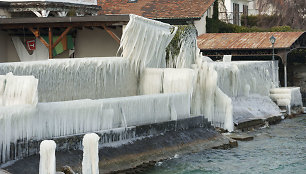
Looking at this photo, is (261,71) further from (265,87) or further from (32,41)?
(32,41)

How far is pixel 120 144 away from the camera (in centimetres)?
1688

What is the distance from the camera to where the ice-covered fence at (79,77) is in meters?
18.7

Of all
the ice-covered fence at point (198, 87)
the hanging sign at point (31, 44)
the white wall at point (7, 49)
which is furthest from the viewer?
the hanging sign at point (31, 44)

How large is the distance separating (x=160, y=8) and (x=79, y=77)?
2101 cm

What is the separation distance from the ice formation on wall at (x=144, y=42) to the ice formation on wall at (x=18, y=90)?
6.42 meters

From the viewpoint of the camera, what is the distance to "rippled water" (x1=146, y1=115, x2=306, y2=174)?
16.9 metres

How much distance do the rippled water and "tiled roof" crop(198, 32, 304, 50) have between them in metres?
12.5

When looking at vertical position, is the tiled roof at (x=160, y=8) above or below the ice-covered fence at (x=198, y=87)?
above

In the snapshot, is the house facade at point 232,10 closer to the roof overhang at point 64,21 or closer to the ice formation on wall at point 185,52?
the ice formation on wall at point 185,52

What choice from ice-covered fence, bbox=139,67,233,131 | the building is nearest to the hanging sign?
ice-covered fence, bbox=139,67,233,131

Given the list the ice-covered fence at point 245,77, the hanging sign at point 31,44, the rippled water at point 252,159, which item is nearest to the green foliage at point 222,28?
the ice-covered fence at point 245,77

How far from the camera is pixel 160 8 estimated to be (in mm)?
40156

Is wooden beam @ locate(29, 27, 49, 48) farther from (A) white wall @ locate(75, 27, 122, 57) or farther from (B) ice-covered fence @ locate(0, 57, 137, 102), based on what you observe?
(B) ice-covered fence @ locate(0, 57, 137, 102)

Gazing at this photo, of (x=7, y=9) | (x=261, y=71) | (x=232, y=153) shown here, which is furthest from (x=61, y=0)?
(x=232, y=153)
